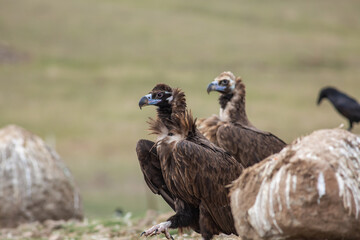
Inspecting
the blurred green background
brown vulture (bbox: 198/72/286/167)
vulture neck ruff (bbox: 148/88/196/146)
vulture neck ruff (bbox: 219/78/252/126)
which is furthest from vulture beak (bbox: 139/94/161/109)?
the blurred green background

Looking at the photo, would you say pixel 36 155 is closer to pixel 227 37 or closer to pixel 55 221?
pixel 55 221

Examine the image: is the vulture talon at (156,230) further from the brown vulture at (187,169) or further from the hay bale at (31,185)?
the hay bale at (31,185)

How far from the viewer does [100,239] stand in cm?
1027

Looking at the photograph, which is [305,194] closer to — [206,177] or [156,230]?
[206,177]

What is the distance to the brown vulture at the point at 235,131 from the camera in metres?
9.80

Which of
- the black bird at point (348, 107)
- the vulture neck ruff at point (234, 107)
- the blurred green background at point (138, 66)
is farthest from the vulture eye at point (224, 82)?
the blurred green background at point (138, 66)

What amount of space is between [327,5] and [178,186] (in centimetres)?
7627

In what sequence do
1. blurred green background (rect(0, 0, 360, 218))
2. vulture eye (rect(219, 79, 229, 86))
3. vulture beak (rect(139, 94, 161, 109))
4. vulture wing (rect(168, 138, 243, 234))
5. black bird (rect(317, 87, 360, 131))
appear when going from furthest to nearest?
blurred green background (rect(0, 0, 360, 218)) → black bird (rect(317, 87, 360, 131)) → vulture eye (rect(219, 79, 229, 86)) → vulture beak (rect(139, 94, 161, 109)) → vulture wing (rect(168, 138, 243, 234))

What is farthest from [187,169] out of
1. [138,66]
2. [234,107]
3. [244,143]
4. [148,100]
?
[138,66]

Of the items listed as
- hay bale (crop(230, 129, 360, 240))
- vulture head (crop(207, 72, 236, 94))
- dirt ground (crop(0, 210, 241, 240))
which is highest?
vulture head (crop(207, 72, 236, 94))

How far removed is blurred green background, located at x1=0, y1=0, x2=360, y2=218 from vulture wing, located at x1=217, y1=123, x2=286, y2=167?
606 inches

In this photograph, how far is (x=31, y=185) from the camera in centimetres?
1317

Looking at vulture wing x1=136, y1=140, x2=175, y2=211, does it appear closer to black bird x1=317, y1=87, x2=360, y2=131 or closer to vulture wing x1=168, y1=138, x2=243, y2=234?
vulture wing x1=168, y1=138, x2=243, y2=234

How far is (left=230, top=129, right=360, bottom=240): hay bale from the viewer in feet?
17.5
